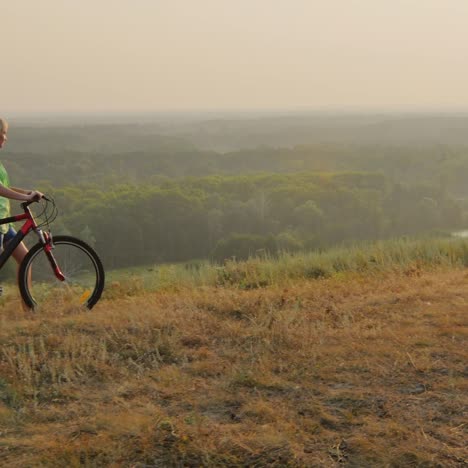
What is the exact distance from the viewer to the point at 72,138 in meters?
176

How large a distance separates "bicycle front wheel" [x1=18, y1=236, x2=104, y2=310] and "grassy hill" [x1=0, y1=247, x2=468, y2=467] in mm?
235

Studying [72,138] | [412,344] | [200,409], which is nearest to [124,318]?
[200,409]

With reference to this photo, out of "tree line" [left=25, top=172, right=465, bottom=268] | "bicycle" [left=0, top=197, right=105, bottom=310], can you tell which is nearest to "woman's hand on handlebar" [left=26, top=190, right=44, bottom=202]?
"bicycle" [left=0, top=197, right=105, bottom=310]

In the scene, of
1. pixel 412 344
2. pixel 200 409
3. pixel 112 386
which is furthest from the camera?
pixel 412 344

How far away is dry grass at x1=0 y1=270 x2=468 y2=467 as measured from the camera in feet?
10.8

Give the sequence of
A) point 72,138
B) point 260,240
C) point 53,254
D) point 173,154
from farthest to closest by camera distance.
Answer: point 72,138 → point 173,154 → point 260,240 → point 53,254

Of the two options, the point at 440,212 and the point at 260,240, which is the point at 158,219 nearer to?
the point at 260,240

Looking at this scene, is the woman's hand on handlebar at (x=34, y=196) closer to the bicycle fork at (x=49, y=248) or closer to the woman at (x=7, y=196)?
the woman at (x=7, y=196)

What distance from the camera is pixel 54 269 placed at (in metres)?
6.14

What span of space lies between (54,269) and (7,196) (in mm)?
928

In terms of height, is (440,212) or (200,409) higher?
(200,409)

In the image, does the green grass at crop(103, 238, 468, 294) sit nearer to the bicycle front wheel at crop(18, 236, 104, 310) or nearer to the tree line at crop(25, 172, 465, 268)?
the bicycle front wheel at crop(18, 236, 104, 310)

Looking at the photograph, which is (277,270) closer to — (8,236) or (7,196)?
(8,236)

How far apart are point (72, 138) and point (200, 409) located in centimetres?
18069
